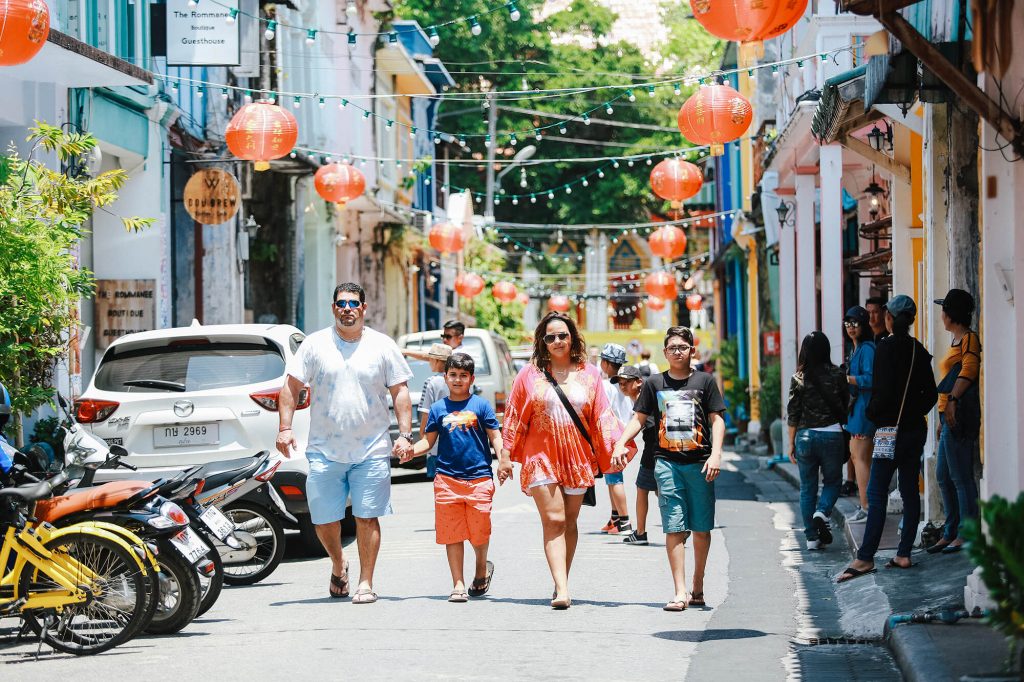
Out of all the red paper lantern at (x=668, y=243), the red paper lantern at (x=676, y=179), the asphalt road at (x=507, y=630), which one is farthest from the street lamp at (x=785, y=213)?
the asphalt road at (x=507, y=630)

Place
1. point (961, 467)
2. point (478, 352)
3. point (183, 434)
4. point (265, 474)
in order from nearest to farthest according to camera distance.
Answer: point (265, 474), point (961, 467), point (183, 434), point (478, 352)

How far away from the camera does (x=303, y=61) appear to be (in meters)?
30.0

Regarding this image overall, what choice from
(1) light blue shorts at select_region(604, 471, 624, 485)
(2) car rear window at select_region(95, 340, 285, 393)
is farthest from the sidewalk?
(2) car rear window at select_region(95, 340, 285, 393)

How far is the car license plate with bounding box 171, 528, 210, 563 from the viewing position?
8359 millimetres

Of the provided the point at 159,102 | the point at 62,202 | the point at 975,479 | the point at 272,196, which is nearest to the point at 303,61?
the point at 272,196

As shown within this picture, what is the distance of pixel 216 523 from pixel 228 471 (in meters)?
0.43

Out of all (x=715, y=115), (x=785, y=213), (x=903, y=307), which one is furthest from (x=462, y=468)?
(x=785, y=213)

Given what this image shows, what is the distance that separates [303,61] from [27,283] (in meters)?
19.8

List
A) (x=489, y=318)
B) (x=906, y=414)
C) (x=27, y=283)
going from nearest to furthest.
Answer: (x=906, y=414) < (x=27, y=283) < (x=489, y=318)

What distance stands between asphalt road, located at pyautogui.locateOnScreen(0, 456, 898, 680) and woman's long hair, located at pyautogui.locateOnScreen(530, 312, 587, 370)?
155 centimetres

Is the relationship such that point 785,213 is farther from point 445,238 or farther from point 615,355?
point 615,355

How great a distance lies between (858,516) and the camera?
13.4 meters

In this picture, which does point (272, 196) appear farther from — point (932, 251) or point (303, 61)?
point (932, 251)

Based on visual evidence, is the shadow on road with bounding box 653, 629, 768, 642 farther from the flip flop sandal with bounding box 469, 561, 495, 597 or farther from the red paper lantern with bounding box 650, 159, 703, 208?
the red paper lantern with bounding box 650, 159, 703, 208
